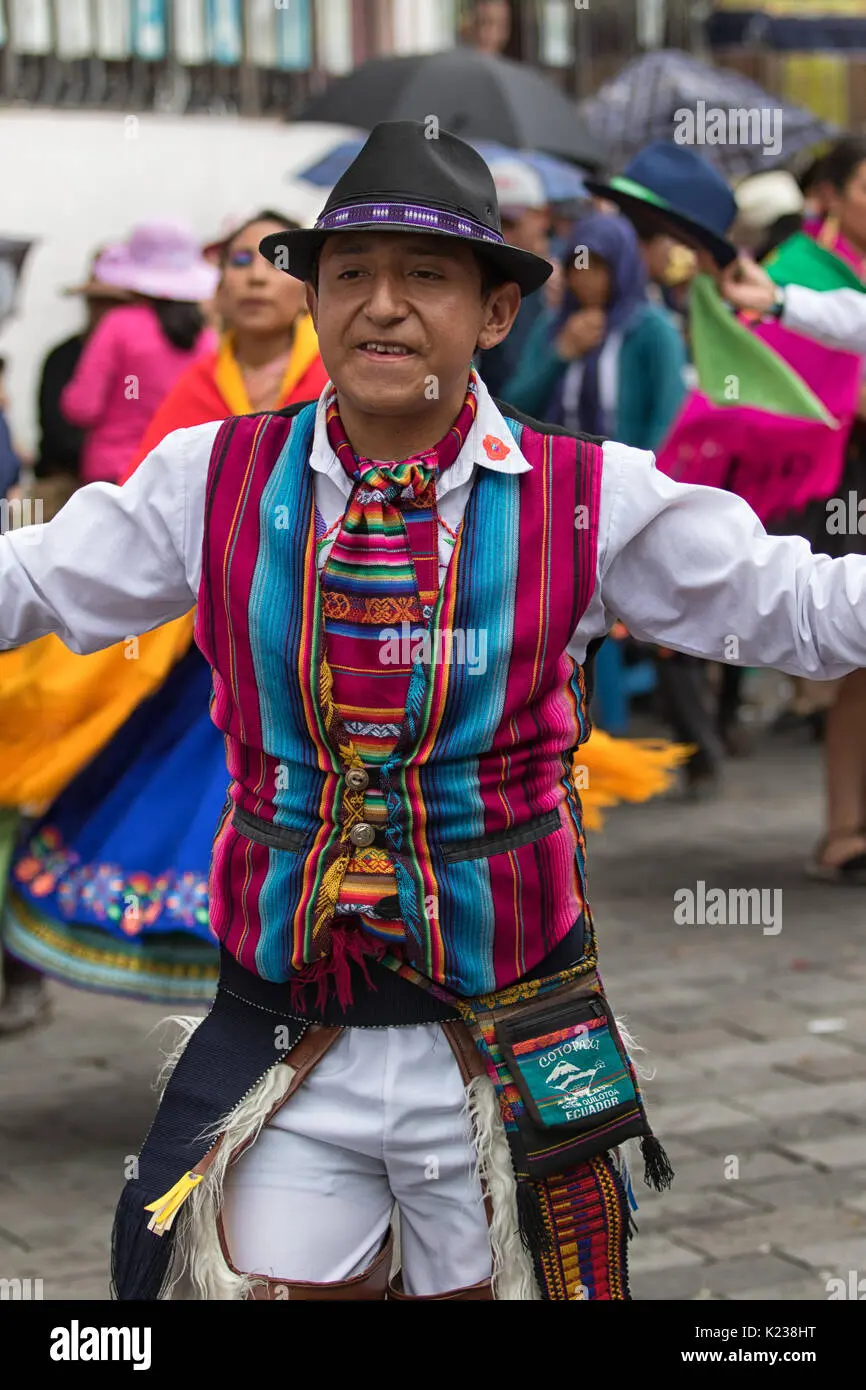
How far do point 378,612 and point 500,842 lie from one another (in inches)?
11.8

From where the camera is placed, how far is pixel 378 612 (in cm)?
251

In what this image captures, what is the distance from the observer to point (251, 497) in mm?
2568

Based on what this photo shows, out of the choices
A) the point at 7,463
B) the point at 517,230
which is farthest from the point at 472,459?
the point at 517,230

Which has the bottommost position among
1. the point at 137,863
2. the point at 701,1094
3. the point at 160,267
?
the point at 701,1094

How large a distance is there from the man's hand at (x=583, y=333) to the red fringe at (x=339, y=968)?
232 inches

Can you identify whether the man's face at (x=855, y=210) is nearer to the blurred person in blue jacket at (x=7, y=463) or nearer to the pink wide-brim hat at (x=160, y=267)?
the blurred person in blue jacket at (x=7, y=463)

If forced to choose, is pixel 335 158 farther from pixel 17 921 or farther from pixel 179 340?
pixel 17 921

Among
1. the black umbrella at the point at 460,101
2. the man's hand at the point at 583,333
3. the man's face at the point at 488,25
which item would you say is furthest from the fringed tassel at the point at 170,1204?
the man's face at the point at 488,25

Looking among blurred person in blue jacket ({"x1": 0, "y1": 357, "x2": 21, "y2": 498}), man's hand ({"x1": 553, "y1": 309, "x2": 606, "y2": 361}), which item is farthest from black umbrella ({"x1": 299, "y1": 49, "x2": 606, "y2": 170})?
blurred person in blue jacket ({"x1": 0, "y1": 357, "x2": 21, "y2": 498})

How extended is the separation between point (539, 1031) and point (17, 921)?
251 centimetres

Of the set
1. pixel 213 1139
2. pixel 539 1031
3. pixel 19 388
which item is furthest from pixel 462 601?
pixel 19 388

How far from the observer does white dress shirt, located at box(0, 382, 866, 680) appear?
2535 mm

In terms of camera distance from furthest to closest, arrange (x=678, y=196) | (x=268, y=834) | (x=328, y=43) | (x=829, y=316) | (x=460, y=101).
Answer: (x=328, y=43)
(x=460, y=101)
(x=829, y=316)
(x=678, y=196)
(x=268, y=834)

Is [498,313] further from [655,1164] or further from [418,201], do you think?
[655,1164]
